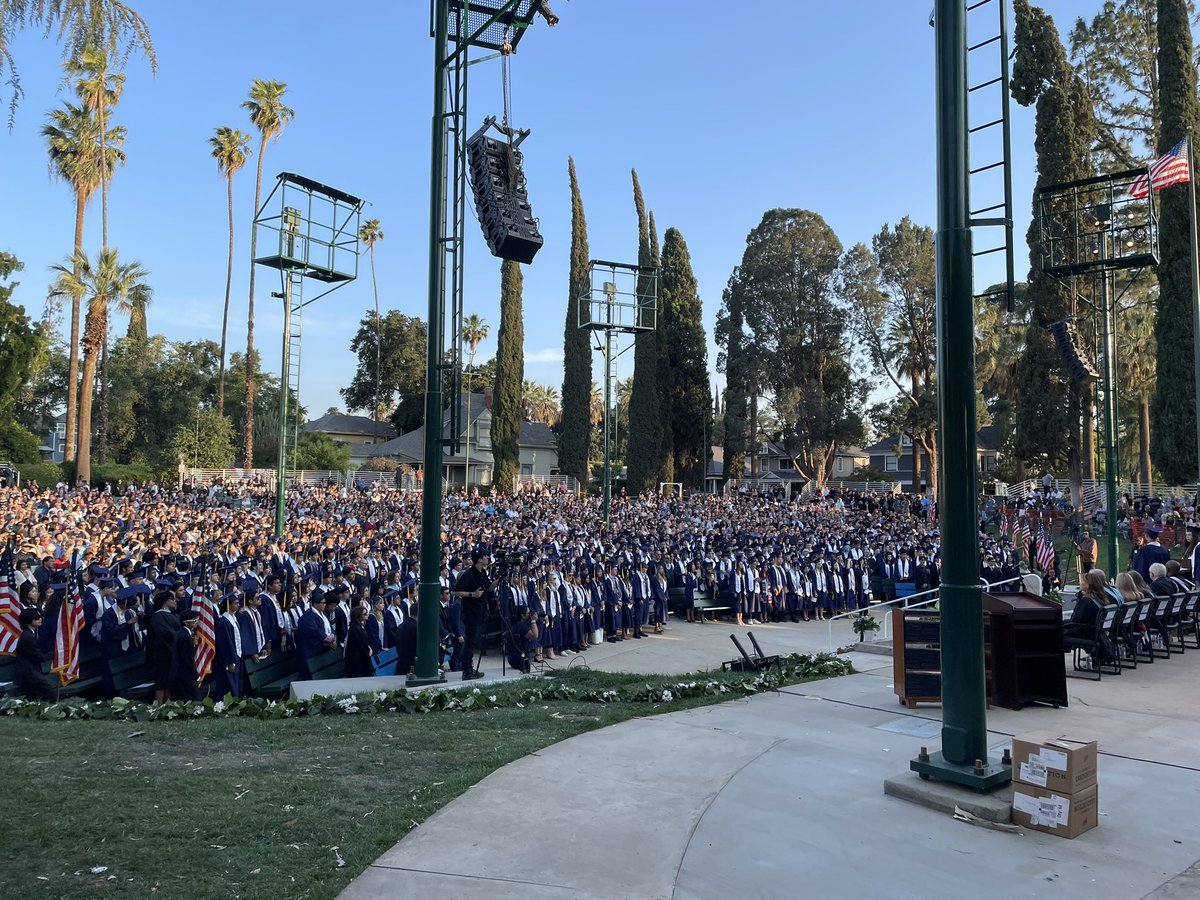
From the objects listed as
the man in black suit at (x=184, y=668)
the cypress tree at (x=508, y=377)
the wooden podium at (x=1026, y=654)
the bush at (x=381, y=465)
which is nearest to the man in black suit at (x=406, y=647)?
the man in black suit at (x=184, y=668)

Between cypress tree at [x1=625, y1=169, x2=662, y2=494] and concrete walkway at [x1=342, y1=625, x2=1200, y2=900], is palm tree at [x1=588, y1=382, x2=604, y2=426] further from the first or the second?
concrete walkway at [x1=342, y1=625, x2=1200, y2=900]

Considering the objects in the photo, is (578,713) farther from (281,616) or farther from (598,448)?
(598,448)

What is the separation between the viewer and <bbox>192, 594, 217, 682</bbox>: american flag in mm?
10570

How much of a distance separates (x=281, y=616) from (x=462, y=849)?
8513mm

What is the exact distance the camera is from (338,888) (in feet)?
13.4

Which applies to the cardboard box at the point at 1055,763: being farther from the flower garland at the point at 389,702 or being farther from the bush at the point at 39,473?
the bush at the point at 39,473

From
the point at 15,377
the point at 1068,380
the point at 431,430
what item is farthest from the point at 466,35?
the point at 15,377

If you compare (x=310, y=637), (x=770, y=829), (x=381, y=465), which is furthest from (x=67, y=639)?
(x=381, y=465)

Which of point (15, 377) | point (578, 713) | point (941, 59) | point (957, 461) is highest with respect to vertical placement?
point (15, 377)

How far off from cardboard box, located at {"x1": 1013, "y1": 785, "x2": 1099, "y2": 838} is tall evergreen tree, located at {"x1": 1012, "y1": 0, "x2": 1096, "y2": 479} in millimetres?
29825

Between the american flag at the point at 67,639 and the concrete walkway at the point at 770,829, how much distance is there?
686 cm

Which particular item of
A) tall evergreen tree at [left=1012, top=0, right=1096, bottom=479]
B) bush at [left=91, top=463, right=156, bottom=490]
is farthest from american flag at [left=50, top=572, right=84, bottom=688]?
bush at [left=91, top=463, right=156, bottom=490]

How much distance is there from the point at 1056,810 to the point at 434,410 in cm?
733

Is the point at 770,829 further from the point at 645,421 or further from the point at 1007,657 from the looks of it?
the point at 645,421
